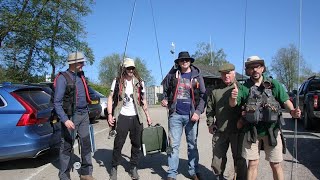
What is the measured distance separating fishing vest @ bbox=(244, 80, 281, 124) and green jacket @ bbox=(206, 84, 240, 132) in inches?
25.2

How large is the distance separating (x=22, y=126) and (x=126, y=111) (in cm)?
207

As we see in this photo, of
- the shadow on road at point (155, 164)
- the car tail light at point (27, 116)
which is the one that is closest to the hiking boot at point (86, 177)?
the shadow on road at point (155, 164)

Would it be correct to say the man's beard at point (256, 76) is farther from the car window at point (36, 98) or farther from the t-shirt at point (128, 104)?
the car window at point (36, 98)

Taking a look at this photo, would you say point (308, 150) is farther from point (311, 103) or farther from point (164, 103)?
point (164, 103)

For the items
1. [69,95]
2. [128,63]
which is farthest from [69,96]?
[128,63]

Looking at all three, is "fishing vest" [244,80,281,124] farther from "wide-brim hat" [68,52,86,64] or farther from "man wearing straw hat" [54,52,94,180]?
"wide-brim hat" [68,52,86,64]

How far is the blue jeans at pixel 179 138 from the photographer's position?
5.55 m

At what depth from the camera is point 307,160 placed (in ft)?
23.4

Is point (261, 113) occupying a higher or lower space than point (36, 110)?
higher

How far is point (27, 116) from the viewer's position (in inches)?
257

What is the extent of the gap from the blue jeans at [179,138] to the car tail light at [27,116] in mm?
2664

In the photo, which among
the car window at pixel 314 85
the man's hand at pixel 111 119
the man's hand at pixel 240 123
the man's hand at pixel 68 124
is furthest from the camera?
the car window at pixel 314 85

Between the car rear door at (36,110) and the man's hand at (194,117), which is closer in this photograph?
the man's hand at (194,117)

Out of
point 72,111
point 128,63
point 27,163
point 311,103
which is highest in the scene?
point 128,63
